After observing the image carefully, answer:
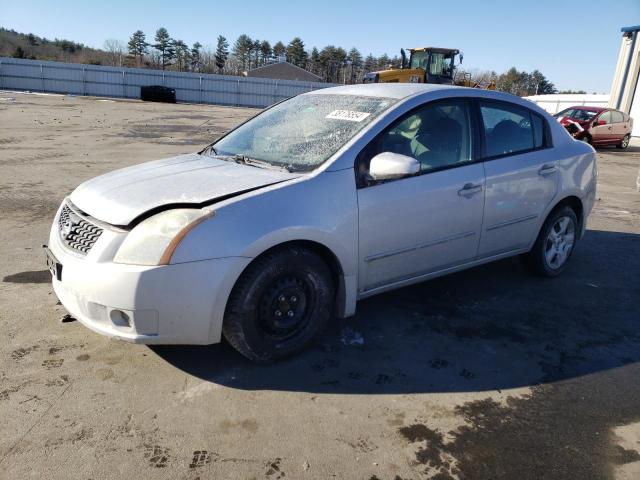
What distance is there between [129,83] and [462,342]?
42468mm

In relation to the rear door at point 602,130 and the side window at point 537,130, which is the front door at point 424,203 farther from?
the rear door at point 602,130

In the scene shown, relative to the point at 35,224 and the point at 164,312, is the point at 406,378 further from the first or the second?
the point at 35,224

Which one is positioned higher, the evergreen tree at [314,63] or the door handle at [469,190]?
the evergreen tree at [314,63]

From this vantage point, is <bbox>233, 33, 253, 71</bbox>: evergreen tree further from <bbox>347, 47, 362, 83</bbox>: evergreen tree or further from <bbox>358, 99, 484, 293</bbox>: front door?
<bbox>358, 99, 484, 293</bbox>: front door

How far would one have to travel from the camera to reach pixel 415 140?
141 inches

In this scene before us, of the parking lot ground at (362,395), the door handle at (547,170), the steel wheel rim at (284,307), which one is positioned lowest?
the parking lot ground at (362,395)

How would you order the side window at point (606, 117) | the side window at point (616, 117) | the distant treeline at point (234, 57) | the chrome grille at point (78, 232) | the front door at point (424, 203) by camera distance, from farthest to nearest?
the distant treeline at point (234, 57)
the side window at point (616, 117)
the side window at point (606, 117)
the front door at point (424, 203)
the chrome grille at point (78, 232)

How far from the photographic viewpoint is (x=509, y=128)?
419cm

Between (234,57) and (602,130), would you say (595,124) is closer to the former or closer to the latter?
(602,130)

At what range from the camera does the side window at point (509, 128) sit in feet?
13.1

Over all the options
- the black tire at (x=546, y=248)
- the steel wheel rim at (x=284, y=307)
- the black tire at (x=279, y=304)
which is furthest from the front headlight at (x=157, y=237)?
the black tire at (x=546, y=248)

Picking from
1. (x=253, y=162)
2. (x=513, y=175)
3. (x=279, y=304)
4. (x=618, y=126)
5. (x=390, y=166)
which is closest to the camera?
(x=279, y=304)

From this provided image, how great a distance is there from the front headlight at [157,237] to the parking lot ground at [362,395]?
0.75 m

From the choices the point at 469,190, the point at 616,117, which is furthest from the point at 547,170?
the point at 616,117
